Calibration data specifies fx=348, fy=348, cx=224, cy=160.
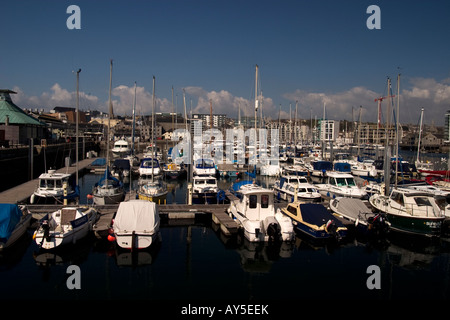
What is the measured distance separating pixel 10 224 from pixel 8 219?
1.05 feet

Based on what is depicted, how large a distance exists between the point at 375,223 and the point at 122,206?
14175 mm

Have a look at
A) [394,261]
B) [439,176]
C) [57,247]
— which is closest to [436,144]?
[439,176]

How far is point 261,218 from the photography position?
20109 millimetres

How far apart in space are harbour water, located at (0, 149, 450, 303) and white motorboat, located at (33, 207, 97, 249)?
608 millimetres

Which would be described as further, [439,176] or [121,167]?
[121,167]

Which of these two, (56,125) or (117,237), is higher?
(56,125)

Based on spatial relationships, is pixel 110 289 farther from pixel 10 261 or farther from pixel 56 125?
pixel 56 125

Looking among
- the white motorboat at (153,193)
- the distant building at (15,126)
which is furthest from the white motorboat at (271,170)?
the distant building at (15,126)

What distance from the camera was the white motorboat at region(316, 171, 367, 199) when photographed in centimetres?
2927

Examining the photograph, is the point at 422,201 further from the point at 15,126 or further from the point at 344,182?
the point at 15,126

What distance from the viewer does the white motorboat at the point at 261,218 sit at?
1866 centimetres

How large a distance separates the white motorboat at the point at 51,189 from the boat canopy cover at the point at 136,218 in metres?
9.75
